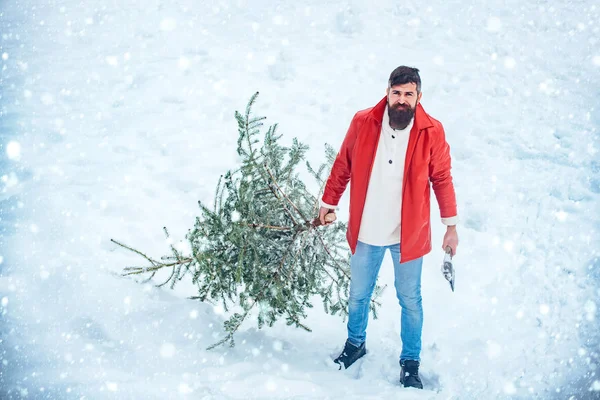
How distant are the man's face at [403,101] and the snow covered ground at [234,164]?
1969mm

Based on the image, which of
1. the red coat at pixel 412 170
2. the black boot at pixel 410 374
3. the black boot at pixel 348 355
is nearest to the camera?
the red coat at pixel 412 170

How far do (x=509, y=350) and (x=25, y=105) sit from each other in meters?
7.75

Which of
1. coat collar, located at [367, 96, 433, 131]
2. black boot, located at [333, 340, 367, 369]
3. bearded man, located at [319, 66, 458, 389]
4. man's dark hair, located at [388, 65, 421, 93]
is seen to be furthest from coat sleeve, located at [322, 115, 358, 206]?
black boot, located at [333, 340, 367, 369]

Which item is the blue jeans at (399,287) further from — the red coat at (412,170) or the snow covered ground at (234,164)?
the snow covered ground at (234,164)

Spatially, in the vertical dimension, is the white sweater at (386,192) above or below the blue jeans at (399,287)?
above

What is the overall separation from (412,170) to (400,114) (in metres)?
0.38

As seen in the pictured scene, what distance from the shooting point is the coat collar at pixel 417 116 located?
110 inches

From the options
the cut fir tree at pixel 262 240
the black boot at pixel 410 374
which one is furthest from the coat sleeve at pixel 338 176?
the black boot at pixel 410 374

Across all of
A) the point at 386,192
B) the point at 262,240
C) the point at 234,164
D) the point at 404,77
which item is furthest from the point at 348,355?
the point at 234,164

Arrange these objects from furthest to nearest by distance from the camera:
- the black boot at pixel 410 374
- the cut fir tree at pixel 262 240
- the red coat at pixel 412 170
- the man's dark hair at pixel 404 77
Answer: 1. the black boot at pixel 410 374
2. the cut fir tree at pixel 262 240
3. the red coat at pixel 412 170
4. the man's dark hair at pixel 404 77

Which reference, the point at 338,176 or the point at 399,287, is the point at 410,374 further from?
the point at 338,176

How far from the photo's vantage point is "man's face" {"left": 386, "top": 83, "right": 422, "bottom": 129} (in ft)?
8.97

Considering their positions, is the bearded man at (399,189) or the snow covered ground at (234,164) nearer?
the bearded man at (399,189)

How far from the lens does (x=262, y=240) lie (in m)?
3.26
